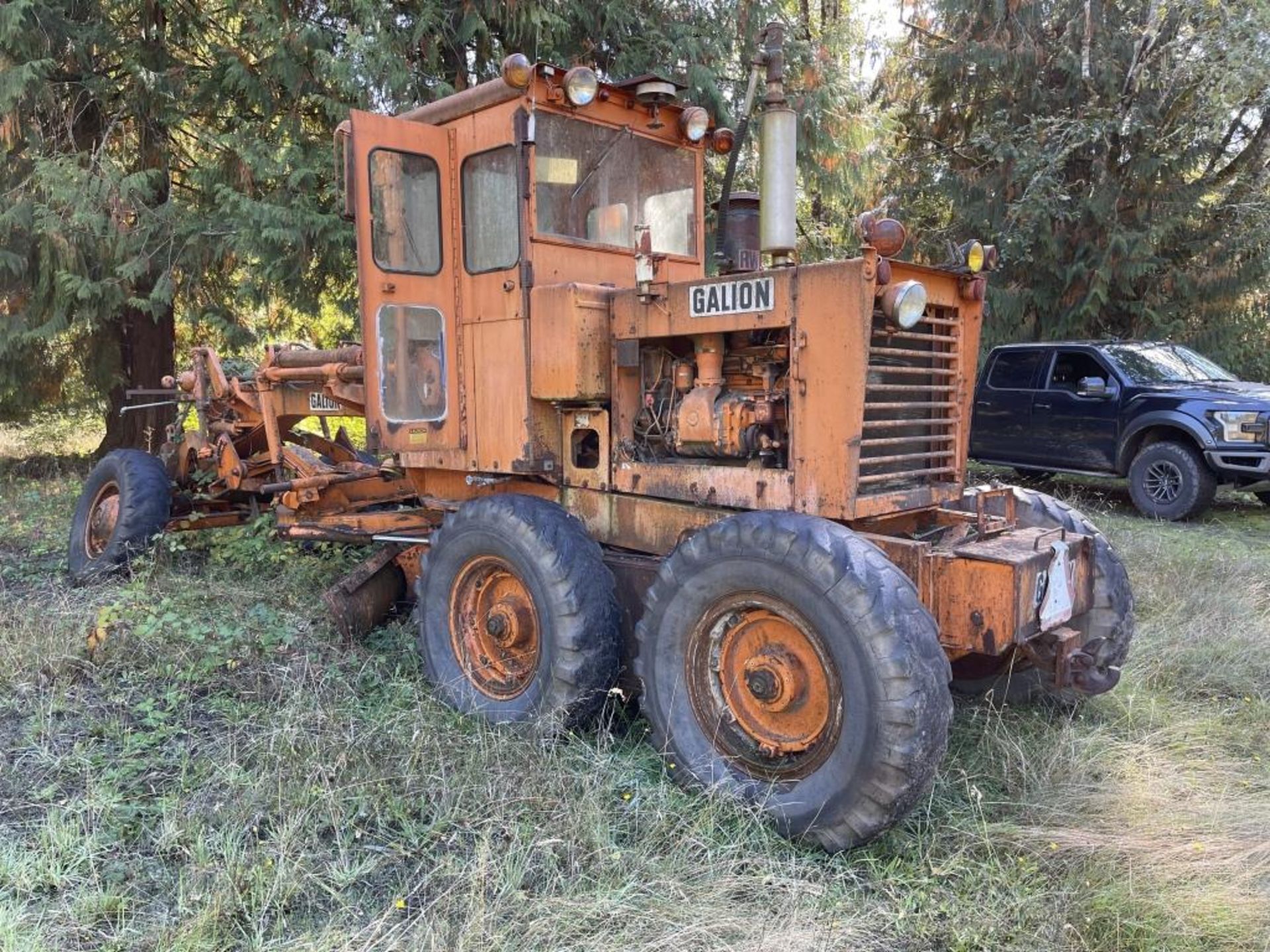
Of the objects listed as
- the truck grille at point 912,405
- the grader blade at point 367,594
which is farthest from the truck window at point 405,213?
the truck grille at point 912,405

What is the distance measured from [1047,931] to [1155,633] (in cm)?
301

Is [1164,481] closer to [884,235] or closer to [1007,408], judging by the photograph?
[1007,408]

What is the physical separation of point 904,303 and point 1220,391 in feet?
25.3

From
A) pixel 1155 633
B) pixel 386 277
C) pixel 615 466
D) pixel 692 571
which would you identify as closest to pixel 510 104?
pixel 386 277

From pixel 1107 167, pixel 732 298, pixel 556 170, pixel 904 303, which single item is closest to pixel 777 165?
pixel 732 298

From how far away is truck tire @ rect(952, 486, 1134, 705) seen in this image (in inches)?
164

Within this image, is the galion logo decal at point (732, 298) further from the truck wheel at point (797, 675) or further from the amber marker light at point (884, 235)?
the truck wheel at point (797, 675)

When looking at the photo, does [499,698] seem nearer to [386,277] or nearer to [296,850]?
[296,850]

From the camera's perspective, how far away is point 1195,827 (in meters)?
3.28

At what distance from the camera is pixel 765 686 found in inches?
135

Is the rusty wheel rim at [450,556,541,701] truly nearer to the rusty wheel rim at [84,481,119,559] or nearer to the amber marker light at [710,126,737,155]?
the amber marker light at [710,126,737,155]

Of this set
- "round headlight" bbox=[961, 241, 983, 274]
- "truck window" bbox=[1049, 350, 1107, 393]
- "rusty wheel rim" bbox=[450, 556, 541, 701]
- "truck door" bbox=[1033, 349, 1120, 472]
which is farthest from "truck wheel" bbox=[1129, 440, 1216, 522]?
"rusty wheel rim" bbox=[450, 556, 541, 701]

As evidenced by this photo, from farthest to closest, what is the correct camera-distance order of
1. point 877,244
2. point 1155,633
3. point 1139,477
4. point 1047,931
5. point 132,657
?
1. point 1139,477
2. point 1155,633
3. point 132,657
4. point 877,244
5. point 1047,931

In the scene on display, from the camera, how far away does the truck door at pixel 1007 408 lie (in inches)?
425
